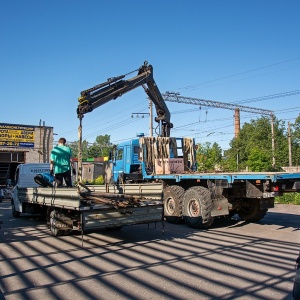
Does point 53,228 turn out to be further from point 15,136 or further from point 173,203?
point 15,136

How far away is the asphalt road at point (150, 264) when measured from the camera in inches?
199

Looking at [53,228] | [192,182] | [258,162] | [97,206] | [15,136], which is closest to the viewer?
[97,206]

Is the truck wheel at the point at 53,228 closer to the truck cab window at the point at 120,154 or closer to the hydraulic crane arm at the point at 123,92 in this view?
the hydraulic crane arm at the point at 123,92

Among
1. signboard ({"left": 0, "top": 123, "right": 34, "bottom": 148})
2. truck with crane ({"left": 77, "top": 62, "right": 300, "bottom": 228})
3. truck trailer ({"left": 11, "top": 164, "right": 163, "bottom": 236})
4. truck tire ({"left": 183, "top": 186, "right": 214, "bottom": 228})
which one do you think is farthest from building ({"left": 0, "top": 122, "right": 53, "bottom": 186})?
truck tire ({"left": 183, "top": 186, "right": 214, "bottom": 228})

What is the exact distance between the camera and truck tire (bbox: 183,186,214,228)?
1023 centimetres

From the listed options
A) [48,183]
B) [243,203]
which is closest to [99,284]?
[48,183]

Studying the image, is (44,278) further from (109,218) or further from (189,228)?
(189,228)

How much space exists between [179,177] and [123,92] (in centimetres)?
456

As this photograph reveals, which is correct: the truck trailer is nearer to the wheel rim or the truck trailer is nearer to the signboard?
the wheel rim

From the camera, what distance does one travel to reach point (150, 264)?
254 inches

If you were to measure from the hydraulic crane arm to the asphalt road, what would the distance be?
14.3 feet

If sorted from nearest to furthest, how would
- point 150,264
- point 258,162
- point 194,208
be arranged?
point 150,264 → point 194,208 → point 258,162

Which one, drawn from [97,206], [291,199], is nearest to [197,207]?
[97,206]

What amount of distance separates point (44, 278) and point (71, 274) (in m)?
0.43
